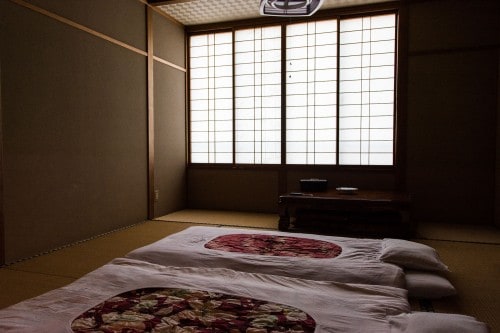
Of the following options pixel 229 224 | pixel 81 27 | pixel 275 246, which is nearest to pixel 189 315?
pixel 275 246

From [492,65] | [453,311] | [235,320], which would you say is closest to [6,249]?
[235,320]

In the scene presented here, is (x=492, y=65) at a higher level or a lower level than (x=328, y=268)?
higher

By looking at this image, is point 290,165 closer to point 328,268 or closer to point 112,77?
point 112,77

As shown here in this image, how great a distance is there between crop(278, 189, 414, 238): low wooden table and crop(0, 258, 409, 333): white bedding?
213cm

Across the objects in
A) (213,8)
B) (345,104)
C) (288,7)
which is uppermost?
(213,8)

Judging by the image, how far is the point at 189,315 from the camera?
144cm

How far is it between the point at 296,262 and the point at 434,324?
997 millimetres

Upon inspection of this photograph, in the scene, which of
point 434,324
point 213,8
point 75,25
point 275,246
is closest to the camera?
point 434,324

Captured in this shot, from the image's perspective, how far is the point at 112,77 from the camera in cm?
407

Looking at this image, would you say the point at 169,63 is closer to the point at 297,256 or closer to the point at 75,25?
the point at 75,25

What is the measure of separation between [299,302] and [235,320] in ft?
1.07

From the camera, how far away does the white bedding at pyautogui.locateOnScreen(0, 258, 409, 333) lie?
140cm

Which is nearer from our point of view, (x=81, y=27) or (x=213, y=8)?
(x=81, y=27)

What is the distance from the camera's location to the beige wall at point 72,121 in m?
2.97
